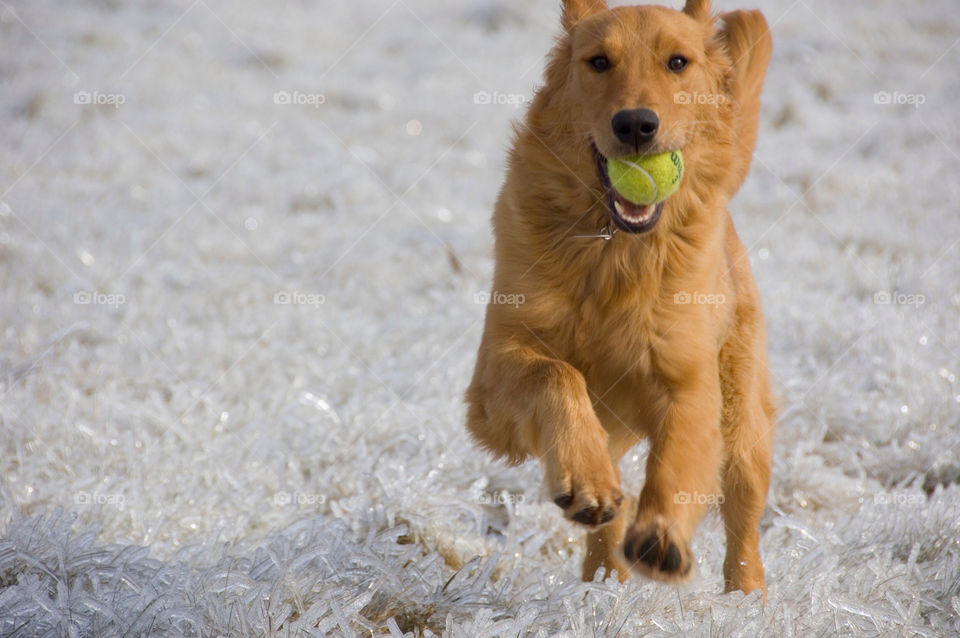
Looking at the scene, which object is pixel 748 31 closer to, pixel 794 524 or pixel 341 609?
pixel 794 524

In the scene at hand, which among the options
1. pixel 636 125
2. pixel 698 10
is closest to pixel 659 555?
pixel 636 125

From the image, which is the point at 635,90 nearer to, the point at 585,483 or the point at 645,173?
the point at 645,173

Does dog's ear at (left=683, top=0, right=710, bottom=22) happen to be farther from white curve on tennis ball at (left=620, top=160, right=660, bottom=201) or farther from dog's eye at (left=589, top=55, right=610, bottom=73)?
white curve on tennis ball at (left=620, top=160, right=660, bottom=201)

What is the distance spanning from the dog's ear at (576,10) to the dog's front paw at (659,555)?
1.81m

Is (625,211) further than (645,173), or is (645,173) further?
(625,211)

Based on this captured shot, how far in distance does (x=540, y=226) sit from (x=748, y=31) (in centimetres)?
118

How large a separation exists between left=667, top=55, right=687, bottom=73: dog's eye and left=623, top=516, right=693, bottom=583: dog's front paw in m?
1.47

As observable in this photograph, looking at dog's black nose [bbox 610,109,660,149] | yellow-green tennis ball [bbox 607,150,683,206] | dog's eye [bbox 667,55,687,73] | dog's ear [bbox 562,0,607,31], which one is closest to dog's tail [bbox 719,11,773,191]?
dog's eye [bbox 667,55,687,73]

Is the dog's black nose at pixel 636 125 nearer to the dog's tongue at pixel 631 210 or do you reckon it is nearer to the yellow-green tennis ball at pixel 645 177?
the yellow-green tennis ball at pixel 645 177

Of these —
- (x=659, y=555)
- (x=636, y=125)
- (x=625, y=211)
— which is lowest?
(x=659, y=555)

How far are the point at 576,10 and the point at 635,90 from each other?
669 millimetres

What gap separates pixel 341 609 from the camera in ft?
8.70

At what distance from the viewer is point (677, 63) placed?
2.89 m

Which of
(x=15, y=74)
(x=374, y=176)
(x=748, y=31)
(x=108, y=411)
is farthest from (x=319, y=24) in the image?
(x=748, y=31)
